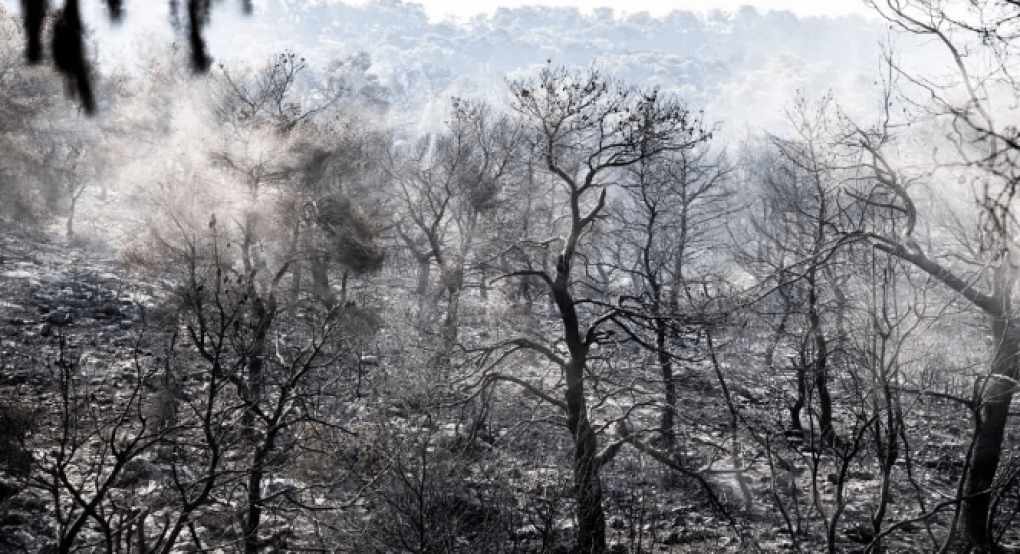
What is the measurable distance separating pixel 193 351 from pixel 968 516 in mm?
15418

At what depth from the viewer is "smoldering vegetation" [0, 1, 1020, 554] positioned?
6320 millimetres

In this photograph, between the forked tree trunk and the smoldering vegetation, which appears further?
the forked tree trunk

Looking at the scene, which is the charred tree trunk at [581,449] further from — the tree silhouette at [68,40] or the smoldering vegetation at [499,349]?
the tree silhouette at [68,40]

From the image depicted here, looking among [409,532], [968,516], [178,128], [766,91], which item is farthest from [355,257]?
[766,91]

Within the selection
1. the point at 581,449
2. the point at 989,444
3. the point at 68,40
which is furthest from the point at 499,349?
the point at 68,40

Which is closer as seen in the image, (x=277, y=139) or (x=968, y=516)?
(x=968, y=516)

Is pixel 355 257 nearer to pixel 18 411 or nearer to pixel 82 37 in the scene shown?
pixel 18 411

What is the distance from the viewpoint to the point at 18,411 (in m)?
9.00

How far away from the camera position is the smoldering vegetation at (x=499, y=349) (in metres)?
6.32

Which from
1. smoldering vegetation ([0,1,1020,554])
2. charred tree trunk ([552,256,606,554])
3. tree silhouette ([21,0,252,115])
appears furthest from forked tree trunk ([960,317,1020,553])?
tree silhouette ([21,0,252,115])

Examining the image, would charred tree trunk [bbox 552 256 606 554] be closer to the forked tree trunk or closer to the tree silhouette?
the forked tree trunk

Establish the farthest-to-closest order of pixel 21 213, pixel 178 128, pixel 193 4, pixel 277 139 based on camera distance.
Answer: pixel 21 213, pixel 178 128, pixel 277 139, pixel 193 4

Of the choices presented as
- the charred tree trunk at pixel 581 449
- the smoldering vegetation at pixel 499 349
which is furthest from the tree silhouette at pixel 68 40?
the charred tree trunk at pixel 581 449

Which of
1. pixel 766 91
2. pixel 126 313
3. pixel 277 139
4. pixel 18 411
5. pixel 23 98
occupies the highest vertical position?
pixel 766 91
